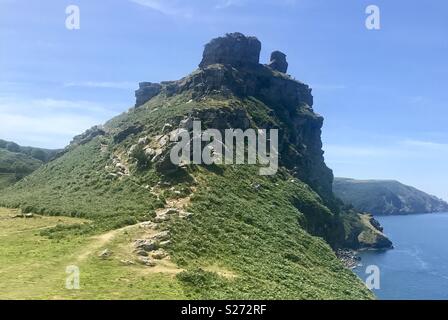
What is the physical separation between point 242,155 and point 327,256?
3419 centimetres

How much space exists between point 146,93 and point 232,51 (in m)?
41.0

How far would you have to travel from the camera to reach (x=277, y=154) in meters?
129

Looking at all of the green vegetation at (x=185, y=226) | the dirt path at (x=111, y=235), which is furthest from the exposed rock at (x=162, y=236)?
the dirt path at (x=111, y=235)

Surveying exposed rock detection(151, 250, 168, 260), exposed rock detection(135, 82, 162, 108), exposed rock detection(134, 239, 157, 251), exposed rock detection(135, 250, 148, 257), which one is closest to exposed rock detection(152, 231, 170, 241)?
exposed rock detection(134, 239, 157, 251)

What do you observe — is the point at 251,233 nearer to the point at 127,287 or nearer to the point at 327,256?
the point at 327,256

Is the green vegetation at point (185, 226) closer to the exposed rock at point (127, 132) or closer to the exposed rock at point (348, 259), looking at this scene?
the exposed rock at point (127, 132)

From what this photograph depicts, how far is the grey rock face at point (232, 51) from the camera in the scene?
166 m

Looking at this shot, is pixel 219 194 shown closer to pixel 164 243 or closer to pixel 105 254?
pixel 164 243

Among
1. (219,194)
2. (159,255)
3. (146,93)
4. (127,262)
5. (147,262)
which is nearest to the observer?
(127,262)

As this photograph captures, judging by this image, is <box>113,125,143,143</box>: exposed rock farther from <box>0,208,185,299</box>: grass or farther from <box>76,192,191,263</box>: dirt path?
<box>0,208,185,299</box>: grass

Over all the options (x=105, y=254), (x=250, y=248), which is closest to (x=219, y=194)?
(x=250, y=248)

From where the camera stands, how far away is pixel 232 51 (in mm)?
167125

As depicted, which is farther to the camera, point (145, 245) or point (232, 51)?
point (232, 51)

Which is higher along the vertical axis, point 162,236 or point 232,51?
point 232,51
